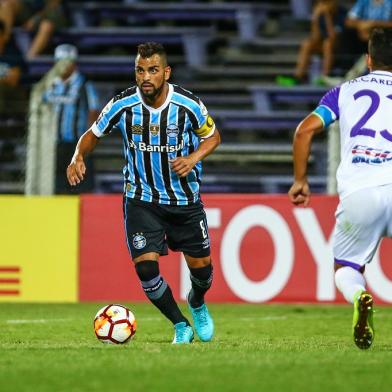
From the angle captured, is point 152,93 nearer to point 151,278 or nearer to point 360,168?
point 151,278

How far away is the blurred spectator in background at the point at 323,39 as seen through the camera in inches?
641

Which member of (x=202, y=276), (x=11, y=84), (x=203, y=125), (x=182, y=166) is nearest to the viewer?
(x=182, y=166)

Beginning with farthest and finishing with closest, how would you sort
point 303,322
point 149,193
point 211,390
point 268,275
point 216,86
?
point 216,86, point 268,275, point 303,322, point 149,193, point 211,390

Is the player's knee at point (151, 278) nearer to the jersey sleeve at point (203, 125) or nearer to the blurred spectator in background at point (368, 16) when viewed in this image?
the jersey sleeve at point (203, 125)

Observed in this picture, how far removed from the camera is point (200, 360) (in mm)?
6934

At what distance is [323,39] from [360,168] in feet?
30.0

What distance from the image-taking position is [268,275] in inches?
518

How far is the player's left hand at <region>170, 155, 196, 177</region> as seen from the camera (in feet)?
27.7

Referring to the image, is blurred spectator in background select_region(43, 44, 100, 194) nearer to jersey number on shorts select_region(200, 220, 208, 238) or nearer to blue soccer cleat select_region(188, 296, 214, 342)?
blue soccer cleat select_region(188, 296, 214, 342)

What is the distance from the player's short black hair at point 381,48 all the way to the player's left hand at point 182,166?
1422mm

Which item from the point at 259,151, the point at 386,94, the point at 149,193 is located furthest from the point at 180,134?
Answer: the point at 259,151

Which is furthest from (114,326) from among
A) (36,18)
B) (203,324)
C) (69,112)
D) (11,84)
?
(36,18)

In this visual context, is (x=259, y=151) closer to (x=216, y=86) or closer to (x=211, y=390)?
(x=216, y=86)

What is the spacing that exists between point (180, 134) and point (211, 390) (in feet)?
10.7
